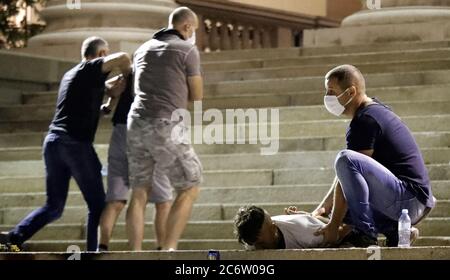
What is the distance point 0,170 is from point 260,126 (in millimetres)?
2521

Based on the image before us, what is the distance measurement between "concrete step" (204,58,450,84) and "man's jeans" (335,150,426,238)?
638cm

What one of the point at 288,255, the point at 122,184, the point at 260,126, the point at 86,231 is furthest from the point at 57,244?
the point at 288,255

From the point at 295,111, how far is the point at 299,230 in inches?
222

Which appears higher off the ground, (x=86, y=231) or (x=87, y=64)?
(x=87, y=64)

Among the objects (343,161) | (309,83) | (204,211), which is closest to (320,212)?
(343,161)

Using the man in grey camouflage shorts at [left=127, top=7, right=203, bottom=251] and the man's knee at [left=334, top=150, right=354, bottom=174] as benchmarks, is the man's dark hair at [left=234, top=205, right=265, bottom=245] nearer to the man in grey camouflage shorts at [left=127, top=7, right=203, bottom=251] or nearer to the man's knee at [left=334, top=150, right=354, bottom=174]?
the man's knee at [left=334, top=150, right=354, bottom=174]

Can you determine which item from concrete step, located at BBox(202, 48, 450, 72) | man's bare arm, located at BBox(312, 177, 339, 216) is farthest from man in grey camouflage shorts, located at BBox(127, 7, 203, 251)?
concrete step, located at BBox(202, 48, 450, 72)

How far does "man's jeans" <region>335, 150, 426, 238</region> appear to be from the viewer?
1079 centimetres

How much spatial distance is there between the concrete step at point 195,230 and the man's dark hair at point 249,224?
2.79 metres

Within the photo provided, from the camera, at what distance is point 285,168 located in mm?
15250

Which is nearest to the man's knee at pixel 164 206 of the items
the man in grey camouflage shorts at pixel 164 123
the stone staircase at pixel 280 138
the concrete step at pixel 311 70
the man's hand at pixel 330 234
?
the man in grey camouflage shorts at pixel 164 123

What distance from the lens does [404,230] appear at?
10.8 meters
